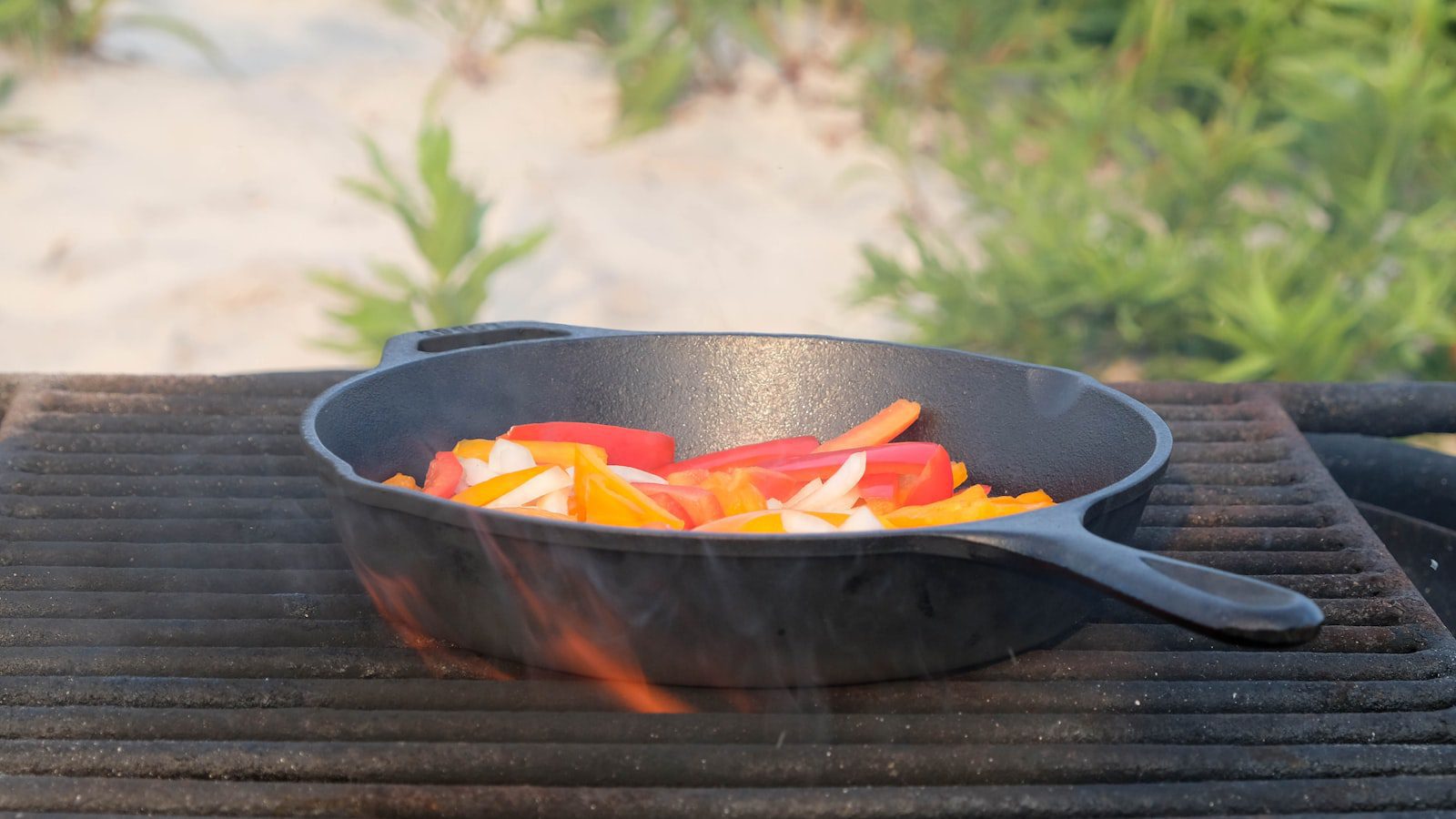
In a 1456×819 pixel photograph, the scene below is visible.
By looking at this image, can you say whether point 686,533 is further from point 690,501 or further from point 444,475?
point 444,475

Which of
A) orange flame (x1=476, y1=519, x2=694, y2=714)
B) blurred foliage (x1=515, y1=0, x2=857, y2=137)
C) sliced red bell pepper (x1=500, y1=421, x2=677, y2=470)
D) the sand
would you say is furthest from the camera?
blurred foliage (x1=515, y1=0, x2=857, y2=137)

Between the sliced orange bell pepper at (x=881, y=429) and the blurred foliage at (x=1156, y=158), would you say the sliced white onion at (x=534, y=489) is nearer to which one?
the sliced orange bell pepper at (x=881, y=429)

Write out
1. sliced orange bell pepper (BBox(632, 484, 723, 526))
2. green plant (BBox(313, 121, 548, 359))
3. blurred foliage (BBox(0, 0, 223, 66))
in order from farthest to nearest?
blurred foliage (BBox(0, 0, 223, 66)) < green plant (BBox(313, 121, 548, 359)) < sliced orange bell pepper (BBox(632, 484, 723, 526))

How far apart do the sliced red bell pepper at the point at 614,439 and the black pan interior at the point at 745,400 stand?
8 cm

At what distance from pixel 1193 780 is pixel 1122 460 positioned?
326 millimetres

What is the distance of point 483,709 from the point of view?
105 centimetres

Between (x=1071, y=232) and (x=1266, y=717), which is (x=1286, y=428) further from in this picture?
(x=1071, y=232)

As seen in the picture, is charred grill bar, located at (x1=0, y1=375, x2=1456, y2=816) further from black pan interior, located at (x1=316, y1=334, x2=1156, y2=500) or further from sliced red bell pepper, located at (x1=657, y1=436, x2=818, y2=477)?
sliced red bell pepper, located at (x1=657, y1=436, x2=818, y2=477)

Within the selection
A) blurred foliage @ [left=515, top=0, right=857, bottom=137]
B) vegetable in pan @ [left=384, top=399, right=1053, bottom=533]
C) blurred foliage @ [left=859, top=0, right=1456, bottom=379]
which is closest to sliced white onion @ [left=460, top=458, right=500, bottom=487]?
vegetable in pan @ [left=384, top=399, right=1053, bottom=533]

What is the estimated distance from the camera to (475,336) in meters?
1.45

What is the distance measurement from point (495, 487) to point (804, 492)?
300 mm

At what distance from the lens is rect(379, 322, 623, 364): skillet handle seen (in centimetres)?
137

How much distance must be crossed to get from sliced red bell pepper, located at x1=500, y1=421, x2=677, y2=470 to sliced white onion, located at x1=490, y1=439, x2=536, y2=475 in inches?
3.2

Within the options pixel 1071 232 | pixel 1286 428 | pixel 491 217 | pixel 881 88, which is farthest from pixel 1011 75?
pixel 1286 428
